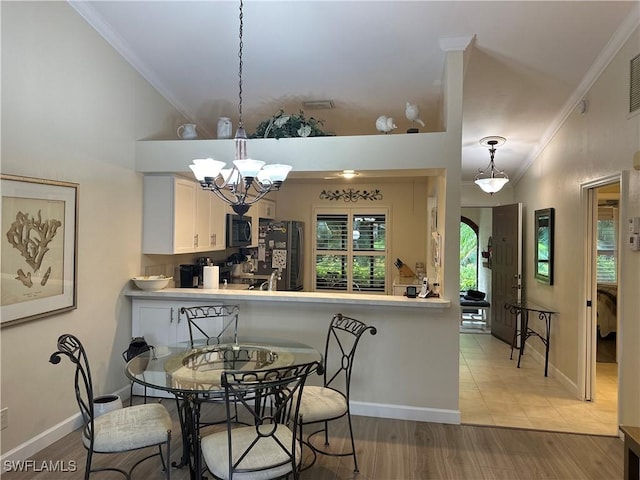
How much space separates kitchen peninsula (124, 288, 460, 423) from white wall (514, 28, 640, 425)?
1185 mm

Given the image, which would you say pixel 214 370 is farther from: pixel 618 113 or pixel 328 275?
pixel 328 275

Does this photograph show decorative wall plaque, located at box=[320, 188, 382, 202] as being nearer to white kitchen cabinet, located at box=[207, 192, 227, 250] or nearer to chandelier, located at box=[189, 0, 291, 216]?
white kitchen cabinet, located at box=[207, 192, 227, 250]

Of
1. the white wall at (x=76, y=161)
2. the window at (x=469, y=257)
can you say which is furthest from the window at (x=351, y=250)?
the white wall at (x=76, y=161)

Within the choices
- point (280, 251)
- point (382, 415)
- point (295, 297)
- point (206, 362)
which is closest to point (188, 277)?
point (295, 297)

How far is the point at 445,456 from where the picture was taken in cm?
274

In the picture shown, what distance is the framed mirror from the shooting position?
4.52 meters

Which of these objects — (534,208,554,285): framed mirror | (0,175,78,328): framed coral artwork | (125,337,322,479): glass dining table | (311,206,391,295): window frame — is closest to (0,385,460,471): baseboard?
(0,175,78,328): framed coral artwork

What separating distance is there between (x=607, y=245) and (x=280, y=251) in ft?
14.6

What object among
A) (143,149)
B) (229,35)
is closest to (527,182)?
(229,35)

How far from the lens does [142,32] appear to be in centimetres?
335

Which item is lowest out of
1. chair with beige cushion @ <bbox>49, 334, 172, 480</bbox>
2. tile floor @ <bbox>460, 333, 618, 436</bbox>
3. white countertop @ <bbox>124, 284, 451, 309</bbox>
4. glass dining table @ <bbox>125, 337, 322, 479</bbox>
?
tile floor @ <bbox>460, 333, 618, 436</bbox>

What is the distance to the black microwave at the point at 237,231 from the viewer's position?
4.92m

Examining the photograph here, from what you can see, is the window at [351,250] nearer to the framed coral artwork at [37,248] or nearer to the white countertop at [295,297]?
the white countertop at [295,297]

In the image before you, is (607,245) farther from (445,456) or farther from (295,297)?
(295,297)
